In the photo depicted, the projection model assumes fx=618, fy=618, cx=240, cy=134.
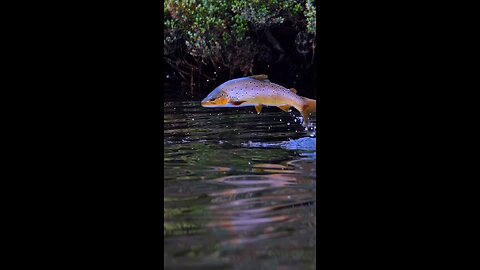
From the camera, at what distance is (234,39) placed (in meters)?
4.93

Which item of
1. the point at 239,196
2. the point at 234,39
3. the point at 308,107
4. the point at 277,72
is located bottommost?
the point at 239,196

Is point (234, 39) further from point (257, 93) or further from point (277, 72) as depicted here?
point (257, 93)

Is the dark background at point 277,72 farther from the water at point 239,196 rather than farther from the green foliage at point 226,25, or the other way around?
the water at point 239,196

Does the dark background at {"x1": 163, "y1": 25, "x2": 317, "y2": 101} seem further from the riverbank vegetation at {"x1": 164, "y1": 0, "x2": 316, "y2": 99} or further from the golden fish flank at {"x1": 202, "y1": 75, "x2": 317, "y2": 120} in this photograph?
the golden fish flank at {"x1": 202, "y1": 75, "x2": 317, "y2": 120}

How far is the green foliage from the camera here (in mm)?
4168

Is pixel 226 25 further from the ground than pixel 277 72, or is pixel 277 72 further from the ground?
pixel 226 25

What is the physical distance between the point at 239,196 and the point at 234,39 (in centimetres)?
251

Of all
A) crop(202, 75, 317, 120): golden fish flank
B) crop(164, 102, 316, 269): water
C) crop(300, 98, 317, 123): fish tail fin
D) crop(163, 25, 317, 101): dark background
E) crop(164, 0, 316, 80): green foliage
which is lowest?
crop(164, 102, 316, 269): water

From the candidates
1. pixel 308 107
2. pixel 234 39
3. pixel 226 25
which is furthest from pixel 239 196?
pixel 234 39

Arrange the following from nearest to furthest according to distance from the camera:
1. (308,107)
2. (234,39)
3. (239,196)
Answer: (239,196), (308,107), (234,39)

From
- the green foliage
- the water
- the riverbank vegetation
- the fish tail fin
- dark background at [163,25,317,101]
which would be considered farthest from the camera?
dark background at [163,25,317,101]

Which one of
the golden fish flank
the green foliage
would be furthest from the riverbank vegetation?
the golden fish flank
